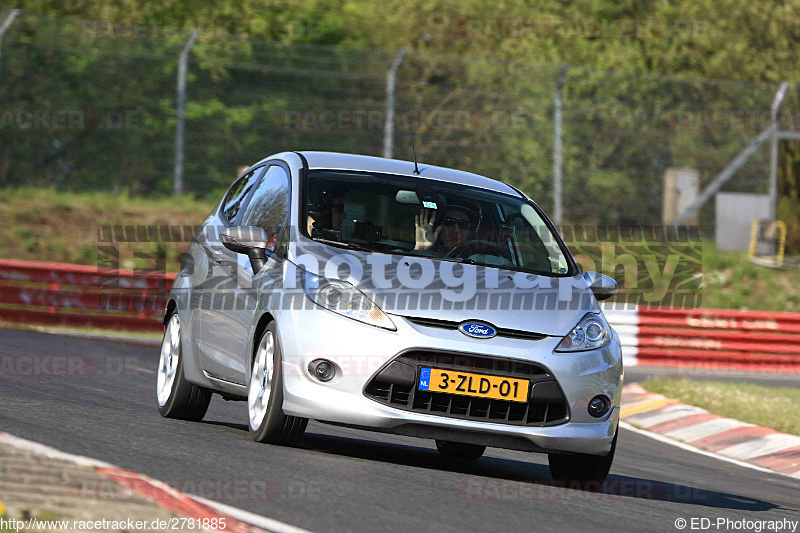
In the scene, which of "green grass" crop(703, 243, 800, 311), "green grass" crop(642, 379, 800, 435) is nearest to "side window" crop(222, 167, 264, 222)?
"green grass" crop(642, 379, 800, 435)

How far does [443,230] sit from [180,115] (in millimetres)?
15568

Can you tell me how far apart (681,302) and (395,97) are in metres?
6.23

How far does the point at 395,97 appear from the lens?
926 inches

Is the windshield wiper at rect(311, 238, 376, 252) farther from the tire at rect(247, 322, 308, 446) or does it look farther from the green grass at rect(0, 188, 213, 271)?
the green grass at rect(0, 188, 213, 271)

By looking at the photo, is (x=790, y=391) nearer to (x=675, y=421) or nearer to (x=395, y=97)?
(x=675, y=421)

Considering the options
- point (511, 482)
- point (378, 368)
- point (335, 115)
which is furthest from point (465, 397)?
point (335, 115)

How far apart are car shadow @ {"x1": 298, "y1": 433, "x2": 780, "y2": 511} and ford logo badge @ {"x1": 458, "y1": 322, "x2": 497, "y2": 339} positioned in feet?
2.49

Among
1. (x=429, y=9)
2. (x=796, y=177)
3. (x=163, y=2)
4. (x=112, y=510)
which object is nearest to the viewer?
(x=112, y=510)

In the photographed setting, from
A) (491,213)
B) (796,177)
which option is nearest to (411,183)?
(491,213)

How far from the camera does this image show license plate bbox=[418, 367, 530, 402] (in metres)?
6.71

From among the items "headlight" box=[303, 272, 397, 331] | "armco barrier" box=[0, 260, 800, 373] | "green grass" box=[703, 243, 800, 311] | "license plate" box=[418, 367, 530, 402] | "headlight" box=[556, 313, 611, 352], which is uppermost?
"headlight" box=[303, 272, 397, 331]

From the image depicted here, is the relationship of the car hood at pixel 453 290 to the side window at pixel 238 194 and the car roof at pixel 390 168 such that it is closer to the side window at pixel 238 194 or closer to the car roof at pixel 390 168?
the car roof at pixel 390 168

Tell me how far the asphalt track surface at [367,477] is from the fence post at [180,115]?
40.1 ft

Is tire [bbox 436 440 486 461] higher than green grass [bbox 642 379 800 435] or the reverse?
higher
